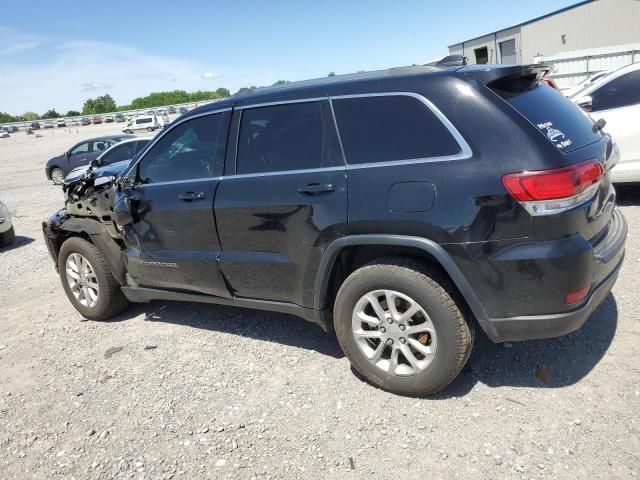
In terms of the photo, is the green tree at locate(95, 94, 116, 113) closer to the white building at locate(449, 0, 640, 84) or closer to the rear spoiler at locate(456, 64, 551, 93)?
the white building at locate(449, 0, 640, 84)

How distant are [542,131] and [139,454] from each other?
2823mm

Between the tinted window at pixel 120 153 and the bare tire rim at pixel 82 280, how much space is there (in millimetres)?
8646

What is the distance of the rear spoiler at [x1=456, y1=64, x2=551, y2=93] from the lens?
2.74m

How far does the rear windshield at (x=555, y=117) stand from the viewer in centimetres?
268

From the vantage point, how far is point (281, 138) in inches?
132

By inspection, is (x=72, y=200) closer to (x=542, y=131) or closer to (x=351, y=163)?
(x=351, y=163)

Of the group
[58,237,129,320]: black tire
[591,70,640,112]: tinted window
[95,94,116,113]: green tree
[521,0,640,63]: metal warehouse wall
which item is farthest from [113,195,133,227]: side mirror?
[95,94,116,113]: green tree

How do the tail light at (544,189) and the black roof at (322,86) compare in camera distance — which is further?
the black roof at (322,86)

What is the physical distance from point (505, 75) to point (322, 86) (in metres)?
1.10

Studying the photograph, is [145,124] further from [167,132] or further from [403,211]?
[403,211]

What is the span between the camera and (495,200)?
2.55m

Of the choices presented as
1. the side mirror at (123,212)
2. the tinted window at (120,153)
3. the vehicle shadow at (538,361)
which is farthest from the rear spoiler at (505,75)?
the tinted window at (120,153)

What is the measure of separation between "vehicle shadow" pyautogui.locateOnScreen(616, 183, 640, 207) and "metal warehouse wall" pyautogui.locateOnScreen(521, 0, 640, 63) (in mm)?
31535

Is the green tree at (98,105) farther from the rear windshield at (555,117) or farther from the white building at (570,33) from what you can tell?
the rear windshield at (555,117)
